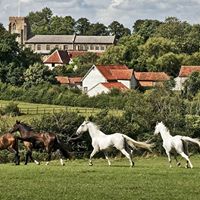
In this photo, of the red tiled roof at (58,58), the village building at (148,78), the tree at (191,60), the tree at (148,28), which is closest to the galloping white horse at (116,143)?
the village building at (148,78)

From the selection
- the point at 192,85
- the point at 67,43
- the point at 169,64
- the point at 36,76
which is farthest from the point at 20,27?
the point at 192,85

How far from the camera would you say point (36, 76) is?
87.7 metres

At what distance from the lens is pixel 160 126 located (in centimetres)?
2475

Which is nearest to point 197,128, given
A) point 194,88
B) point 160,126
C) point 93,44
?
point 160,126

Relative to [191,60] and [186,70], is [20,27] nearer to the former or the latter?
[191,60]

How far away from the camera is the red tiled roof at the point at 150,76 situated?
333ft

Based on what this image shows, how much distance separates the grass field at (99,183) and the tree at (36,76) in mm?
64689

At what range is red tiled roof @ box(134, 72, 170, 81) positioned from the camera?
101438mm

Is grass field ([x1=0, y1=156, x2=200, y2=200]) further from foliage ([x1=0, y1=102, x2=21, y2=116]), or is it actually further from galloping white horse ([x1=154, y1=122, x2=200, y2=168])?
foliage ([x1=0, y1=102, x2=21, y2=116])

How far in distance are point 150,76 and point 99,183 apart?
278 feet

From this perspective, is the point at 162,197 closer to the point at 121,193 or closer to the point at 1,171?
the point at 121,193

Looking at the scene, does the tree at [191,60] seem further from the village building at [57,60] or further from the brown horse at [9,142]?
the brown horse at [9,142]

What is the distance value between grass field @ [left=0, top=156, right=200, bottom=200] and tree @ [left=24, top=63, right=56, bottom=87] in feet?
212

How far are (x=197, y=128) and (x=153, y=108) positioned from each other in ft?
12.1
